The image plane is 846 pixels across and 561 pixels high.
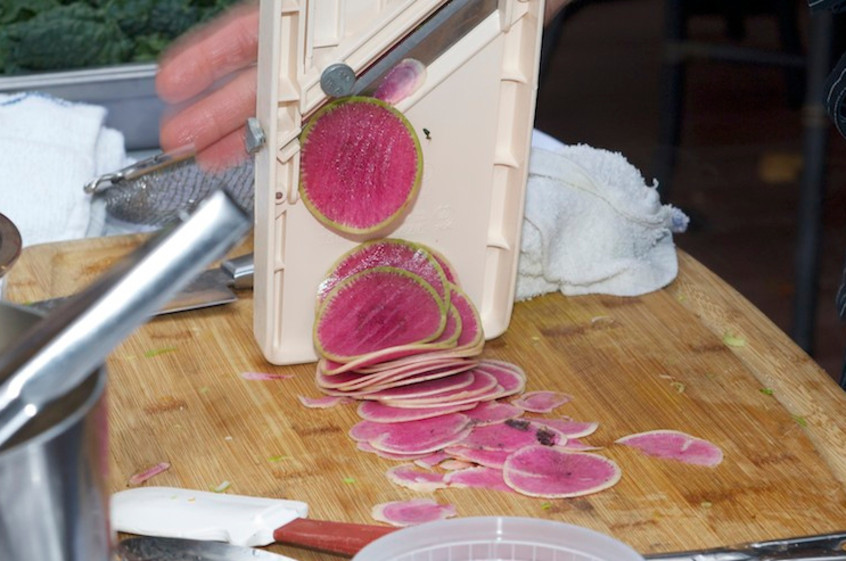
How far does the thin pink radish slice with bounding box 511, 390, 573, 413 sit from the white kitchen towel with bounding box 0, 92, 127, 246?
0.58m

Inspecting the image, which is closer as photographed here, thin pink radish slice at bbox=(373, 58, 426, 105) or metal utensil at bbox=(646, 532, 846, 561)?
metal utensil at bbox=(646, 532, 846, 561)

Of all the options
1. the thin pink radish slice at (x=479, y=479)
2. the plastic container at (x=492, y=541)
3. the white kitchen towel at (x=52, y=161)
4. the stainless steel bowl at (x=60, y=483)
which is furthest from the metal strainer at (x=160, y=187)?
the stainless steel bowl at (x=60, y=483)

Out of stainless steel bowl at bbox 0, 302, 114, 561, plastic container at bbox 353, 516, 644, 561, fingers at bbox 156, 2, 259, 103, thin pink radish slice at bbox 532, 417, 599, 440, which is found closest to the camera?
stainless steel bowl at bbox 0, 302, 114, 561

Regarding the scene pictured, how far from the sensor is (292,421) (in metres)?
0.97

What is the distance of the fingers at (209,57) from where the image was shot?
1.07 metres

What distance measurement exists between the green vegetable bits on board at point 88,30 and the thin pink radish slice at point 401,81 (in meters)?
0.88

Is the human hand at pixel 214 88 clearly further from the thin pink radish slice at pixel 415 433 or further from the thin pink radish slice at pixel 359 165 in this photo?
the thin pink radish slice at pixel 415 433

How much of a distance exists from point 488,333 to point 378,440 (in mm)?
208

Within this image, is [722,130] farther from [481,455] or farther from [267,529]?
[267,529]

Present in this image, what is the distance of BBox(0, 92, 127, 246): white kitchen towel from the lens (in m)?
1.31

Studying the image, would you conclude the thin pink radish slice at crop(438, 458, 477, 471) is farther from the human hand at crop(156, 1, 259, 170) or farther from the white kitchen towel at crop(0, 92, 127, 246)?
the white kitchen towel at crop(0, 92, 127, 246)

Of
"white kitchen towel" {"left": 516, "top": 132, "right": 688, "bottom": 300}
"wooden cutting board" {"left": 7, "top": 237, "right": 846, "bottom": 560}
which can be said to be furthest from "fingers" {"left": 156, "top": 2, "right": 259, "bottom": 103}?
"white kitchen towel" {"left": 516, "top": 132, "right": 688, "bottom": 300}

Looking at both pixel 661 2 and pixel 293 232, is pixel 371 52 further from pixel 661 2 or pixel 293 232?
pixel 661 2

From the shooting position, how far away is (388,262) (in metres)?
1.06
